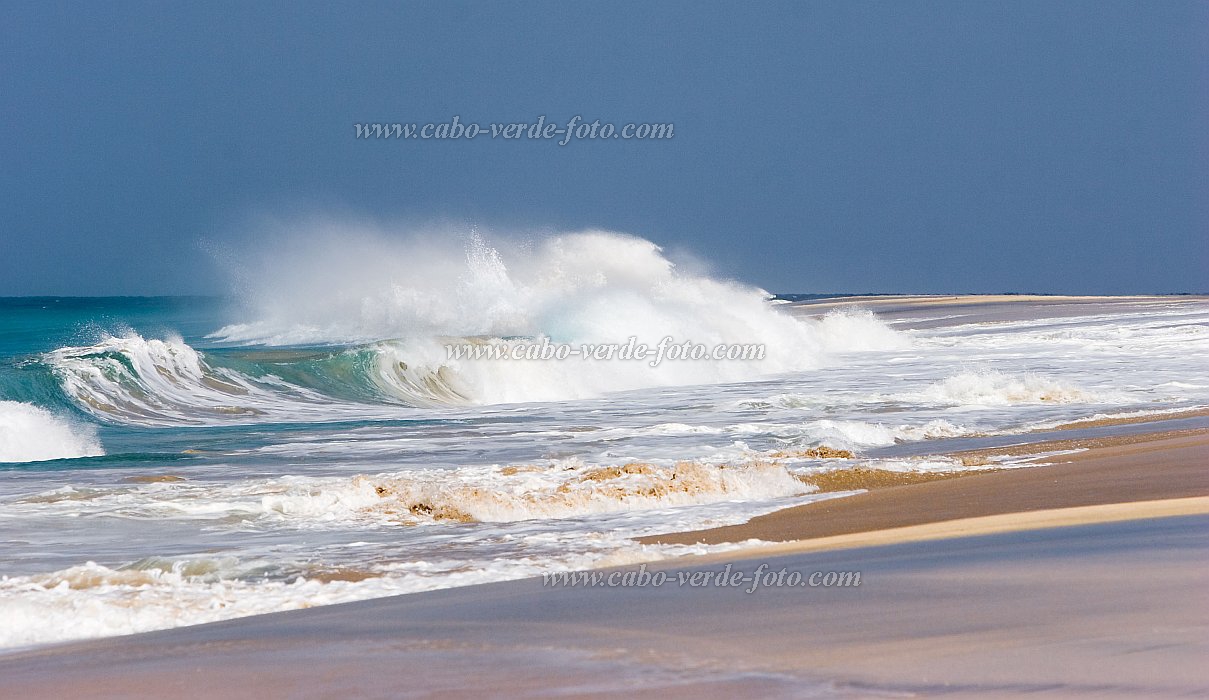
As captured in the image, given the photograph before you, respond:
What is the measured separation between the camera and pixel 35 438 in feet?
47.3

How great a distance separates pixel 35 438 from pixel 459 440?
5.30 m

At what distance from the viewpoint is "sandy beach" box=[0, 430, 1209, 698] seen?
3.57m

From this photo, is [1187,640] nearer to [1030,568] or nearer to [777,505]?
[1030,568]

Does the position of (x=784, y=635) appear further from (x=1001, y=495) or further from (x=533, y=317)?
(x=533, y=317)

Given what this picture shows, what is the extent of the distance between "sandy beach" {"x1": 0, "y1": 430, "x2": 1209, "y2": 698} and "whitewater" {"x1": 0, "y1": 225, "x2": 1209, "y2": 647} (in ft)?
2.77

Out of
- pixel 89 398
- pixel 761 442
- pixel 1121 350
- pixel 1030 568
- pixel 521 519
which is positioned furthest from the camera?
pixel 1121 350

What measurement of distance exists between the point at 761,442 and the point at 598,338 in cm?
1690

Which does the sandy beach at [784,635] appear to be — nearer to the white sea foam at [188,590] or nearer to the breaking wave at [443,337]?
the white sea foam at [188,590]

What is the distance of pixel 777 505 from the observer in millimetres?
8625

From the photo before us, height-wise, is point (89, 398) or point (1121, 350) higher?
point (1121, 350)

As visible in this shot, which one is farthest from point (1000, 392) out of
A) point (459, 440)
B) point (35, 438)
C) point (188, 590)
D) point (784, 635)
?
point (784, 635)

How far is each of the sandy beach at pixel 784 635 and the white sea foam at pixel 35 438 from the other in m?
9.84

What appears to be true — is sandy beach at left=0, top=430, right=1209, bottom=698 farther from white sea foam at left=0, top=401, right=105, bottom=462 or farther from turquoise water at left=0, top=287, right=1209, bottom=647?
white sea foam at left=0, top=401, right=105, bottom=462

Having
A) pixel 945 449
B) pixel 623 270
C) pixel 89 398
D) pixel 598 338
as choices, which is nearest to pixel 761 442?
pixel 945 449
